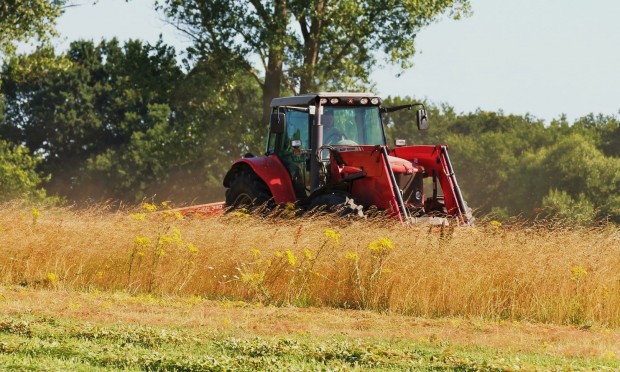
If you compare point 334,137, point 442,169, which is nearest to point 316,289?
point 334,137

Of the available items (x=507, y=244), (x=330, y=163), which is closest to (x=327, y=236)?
(x=507, y=244)

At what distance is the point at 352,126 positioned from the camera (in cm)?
1700

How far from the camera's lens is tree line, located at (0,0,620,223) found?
32.1 metres

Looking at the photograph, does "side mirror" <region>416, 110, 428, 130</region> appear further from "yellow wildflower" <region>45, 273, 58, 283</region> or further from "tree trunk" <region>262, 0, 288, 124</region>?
"tree trunk" <region>262, 0, 288, 124</region>

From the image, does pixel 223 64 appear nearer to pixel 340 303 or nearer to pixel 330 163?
pixel 330 163

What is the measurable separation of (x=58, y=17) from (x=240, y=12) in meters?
5.81

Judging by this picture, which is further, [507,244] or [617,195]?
[617,195]

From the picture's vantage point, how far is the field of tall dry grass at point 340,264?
11.9m

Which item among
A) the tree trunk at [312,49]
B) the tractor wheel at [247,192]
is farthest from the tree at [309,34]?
the tractor wheel at [247,192]

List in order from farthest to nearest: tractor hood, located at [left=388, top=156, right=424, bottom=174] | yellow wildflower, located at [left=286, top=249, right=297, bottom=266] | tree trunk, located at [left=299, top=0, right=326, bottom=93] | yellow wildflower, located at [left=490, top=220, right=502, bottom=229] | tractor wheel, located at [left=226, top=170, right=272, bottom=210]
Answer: tree trunk, located at [left=299, top=0, right=326, bottom=93], tractor wheel, located at [left=226, top=170, right=272, bottom=210], tractor hood, located at [left=388, top=156, right=424, bottom=174], yellow wildflower, located at [left=490, top=220, right=502, bottom=229], yellow wildflower, located at [left=286, top=249, right=297, bottom=266]

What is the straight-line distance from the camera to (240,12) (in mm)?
32250

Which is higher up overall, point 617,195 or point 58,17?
point 58,17

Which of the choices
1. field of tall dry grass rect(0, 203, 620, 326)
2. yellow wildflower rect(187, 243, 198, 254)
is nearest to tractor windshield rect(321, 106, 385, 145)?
field of tall dry grass rect(0, 203, 620, 326)

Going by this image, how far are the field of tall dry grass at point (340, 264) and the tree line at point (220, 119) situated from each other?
264cm
